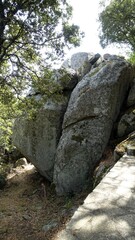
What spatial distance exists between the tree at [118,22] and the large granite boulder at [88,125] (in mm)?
12021

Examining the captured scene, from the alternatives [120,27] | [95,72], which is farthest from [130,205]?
[120,27]

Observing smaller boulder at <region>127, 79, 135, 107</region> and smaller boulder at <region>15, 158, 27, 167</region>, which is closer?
smaller boulder at <region>127, 79, 135, 107</region>

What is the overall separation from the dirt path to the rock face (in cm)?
82

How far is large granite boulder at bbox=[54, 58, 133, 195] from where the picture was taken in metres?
10.9

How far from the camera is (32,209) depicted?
1067 cm

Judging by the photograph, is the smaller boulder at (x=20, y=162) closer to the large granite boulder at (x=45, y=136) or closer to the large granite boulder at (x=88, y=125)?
the large granite boulder at (x=45, y=136)

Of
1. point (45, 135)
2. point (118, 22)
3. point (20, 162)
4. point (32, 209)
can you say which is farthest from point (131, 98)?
point (118, 22)

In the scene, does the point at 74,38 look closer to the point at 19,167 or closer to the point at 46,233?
the point at 46,233

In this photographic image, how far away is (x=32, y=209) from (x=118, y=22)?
19.4 meters

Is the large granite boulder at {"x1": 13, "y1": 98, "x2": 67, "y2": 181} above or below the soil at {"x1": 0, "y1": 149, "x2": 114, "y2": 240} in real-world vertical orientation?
above

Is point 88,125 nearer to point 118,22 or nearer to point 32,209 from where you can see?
point 32,209

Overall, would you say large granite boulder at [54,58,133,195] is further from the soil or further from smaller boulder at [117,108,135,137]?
the soil

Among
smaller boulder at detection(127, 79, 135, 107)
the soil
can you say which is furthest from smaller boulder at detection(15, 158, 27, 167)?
smaller boulder at detection(127, 79, 135, 107)

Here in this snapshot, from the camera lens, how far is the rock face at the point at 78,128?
10961mm
